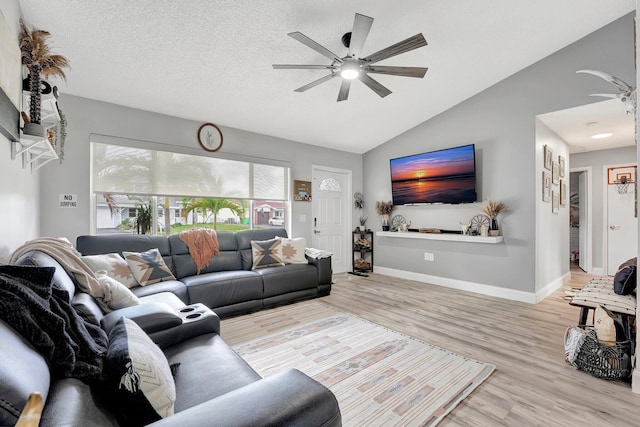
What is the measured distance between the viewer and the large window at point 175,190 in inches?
136

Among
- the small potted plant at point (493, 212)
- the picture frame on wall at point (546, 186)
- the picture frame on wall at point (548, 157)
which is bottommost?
the small potted plant at point (493, 212)

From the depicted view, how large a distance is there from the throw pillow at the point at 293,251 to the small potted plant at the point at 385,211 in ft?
6.64

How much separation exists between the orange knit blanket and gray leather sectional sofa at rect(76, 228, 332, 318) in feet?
0.17

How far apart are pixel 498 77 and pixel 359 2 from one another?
2651 millimetres

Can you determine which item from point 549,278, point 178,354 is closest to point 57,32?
point 178,354

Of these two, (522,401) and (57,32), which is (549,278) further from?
(57,32)

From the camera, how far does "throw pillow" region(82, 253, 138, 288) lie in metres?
2.70

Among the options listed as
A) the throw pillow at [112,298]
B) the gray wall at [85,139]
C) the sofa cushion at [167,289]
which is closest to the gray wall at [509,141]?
the gray wall at [85,139]

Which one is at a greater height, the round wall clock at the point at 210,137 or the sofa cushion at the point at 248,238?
the round wall clock at the point at 210,137

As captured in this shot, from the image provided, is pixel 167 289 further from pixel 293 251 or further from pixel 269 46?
pixel 269 46

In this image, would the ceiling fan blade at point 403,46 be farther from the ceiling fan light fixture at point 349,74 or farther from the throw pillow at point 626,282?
the throw pillow at point 626,282

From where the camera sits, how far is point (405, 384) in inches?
78.5

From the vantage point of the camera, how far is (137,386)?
878mm

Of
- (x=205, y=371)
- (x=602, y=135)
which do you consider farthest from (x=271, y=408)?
(x=602, y=135)
